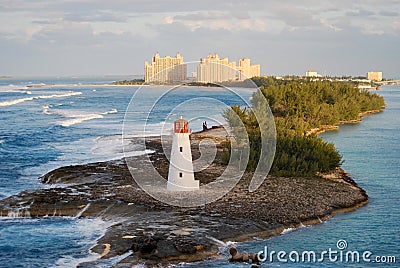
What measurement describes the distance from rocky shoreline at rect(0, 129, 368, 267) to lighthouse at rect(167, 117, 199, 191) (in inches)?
56.9

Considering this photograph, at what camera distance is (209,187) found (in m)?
28.2

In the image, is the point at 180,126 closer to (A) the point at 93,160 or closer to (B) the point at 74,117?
(A) the point at 93,160

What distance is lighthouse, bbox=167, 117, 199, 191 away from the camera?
85.3 ft

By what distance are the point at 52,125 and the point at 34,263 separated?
47761mm

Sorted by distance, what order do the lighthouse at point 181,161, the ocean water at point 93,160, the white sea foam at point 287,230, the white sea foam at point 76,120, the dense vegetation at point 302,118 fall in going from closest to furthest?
the ocean water at point 93,160, the white sea foam at point 287,230, the lighthouse at point 181,161, the dense vegetation at point 302,118, the white sea foam at point 76,120

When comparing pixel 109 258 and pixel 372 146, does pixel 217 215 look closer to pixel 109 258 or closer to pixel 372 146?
pixel 109 258

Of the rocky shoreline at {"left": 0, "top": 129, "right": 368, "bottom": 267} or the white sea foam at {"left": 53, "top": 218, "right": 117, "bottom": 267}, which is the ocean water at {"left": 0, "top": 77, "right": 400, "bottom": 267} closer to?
the white sea foam at {"left": 53, "top": 218, "right": 117, "bottom": 267}

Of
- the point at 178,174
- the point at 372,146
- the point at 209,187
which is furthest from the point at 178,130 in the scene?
the point at 372,146

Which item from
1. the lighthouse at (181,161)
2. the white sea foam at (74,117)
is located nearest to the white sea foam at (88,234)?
the lighthouse at (181,161)

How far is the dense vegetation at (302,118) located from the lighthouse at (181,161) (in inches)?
253

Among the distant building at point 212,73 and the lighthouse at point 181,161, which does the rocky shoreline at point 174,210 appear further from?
the distant building at point 212,73

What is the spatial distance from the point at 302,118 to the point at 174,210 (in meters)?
35.9

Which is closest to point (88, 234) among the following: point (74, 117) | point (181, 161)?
point (181, 161)

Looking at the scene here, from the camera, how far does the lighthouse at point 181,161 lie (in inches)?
1024
